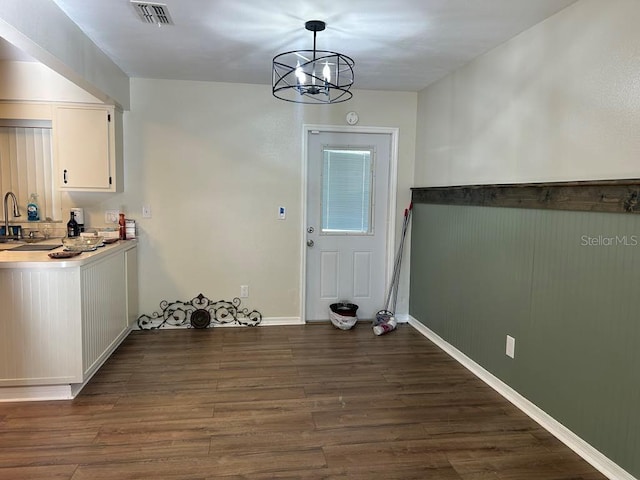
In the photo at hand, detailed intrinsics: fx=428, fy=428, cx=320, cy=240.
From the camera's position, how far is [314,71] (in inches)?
114

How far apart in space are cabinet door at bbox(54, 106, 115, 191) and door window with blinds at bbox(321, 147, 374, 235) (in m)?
2.10

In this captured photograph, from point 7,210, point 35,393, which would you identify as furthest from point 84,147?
point 35,393

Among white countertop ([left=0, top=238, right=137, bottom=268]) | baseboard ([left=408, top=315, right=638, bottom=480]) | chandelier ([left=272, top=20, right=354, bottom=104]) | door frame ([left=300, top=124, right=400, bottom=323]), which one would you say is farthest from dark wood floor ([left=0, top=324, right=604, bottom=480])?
chandelier ([left=272, top=20, right=354, bottom=104])

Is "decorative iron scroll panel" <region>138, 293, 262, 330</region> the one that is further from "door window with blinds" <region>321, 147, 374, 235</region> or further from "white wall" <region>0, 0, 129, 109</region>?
"white wall" <region>0, 0, 129, 109</region>

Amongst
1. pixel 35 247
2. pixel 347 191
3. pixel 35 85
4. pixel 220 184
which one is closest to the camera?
pixel 35 247

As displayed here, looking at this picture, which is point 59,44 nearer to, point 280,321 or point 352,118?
point 352,118

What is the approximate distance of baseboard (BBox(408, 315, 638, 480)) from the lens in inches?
84.9

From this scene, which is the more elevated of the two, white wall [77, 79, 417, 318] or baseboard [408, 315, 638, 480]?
white wall [77, 79, 417, 318]

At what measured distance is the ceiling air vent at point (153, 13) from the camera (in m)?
2.51

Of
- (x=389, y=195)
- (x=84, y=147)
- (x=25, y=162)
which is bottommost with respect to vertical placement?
(x=389, y=195)

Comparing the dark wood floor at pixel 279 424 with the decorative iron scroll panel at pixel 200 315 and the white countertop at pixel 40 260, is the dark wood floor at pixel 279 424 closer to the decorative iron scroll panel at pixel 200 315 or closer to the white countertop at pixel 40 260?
the decorative iron scroll panel at pixel 200 315

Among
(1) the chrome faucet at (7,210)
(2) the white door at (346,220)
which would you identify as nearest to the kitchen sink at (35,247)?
(1) the chrome faucet at (7,210)

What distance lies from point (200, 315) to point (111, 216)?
1305 mm

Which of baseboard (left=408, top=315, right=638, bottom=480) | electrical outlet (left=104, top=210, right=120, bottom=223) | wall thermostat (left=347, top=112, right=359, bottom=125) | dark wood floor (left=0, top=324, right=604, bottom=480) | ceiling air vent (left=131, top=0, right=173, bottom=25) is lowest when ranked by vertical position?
dark wood floor (left=0, top=324, right=604, bottom=480)
